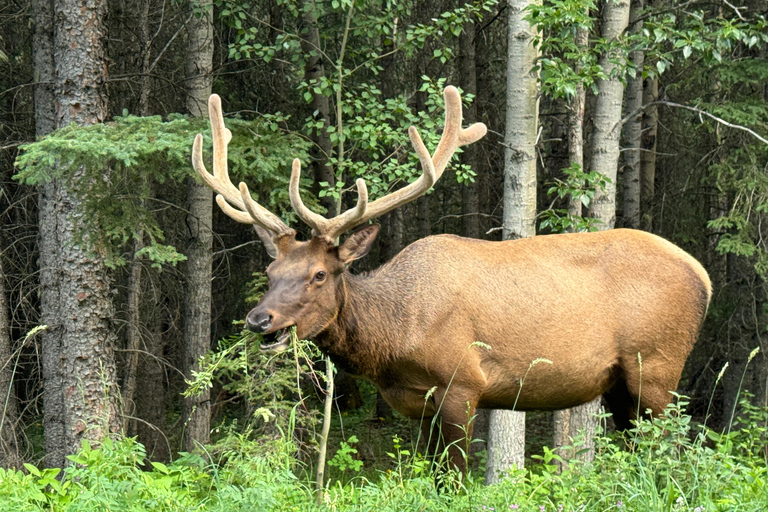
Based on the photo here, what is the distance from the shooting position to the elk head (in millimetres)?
5113

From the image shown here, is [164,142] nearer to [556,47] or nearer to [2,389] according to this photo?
[556,47]

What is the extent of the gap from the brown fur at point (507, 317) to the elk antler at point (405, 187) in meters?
0.12

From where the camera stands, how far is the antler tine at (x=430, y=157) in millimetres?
5410

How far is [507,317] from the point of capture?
5805 mm

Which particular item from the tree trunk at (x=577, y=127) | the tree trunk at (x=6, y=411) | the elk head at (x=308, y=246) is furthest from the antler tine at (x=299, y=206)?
the tree trunk at (x=6, y=411)

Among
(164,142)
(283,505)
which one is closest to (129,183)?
(164,142)

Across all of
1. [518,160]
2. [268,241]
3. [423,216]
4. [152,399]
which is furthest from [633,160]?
[268,241]

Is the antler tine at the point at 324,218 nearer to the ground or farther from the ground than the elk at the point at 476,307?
farther from the ground

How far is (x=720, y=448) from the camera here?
453cm

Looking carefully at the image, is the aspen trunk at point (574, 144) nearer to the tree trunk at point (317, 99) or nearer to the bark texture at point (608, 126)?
the bark texture at point (608, 126)

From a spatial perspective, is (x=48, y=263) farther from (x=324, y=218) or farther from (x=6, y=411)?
(x=324, y=218)

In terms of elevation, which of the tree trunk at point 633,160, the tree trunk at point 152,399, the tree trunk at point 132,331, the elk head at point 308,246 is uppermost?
the tree trunk at point 633,160

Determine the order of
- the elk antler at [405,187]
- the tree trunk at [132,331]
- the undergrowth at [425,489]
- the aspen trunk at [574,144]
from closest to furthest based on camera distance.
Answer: the undergrowth at [425,489], the elk antler at [405,187], the aspen trunk at [574,144], the tree trunk at [132,331]

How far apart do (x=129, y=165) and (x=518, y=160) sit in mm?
3438
